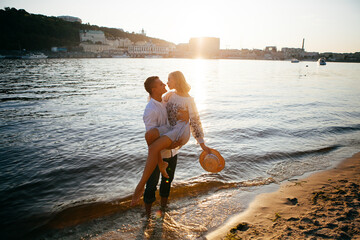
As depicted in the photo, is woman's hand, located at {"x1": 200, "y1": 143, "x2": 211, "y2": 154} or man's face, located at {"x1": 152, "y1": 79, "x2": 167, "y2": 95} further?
woman's hand, located at {"x1": 200, "y1": 143, "x2": 211, "y2": 154}

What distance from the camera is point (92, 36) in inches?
6998

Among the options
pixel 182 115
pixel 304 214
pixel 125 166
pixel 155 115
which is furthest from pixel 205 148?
pixel 125 166

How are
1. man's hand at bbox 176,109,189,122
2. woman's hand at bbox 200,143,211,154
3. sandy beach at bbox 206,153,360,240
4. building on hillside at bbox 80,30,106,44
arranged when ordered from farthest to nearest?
1. building on hillside at bbox 80,30,106,44
2. woman's hand at bbox 200,143,211,154
3. man's hand at bbox 176,109,189,122
4. sandy beach at bbox 206,153,360,240

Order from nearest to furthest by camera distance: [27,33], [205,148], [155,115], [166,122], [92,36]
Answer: [155,115]
[166,122]
[205,148]
[27,33]
[92,36]

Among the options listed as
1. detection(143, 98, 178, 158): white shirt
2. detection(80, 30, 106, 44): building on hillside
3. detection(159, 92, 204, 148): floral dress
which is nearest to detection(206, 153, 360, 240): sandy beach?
detection(159, 92, 204, 148): floral dress

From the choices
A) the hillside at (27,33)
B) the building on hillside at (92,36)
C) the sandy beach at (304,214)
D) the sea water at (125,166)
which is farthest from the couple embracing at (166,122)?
the building on hillside at (92,36)

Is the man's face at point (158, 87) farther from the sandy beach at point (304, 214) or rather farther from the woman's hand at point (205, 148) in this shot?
the sandy beach at point (304, 214)

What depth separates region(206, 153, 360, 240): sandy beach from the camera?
3.02m

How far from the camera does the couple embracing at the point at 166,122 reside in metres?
3.02

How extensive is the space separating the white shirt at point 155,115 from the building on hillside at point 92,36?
186m

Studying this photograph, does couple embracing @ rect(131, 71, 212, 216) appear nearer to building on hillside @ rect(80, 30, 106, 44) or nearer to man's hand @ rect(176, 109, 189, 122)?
man's hand @ rect(176, 109, 189, 122)

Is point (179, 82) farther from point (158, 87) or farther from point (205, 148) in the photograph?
point (205, 148)

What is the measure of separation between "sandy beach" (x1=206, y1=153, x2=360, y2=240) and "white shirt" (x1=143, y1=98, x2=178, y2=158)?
5.70ft

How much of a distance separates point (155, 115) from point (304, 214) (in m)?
2.85
